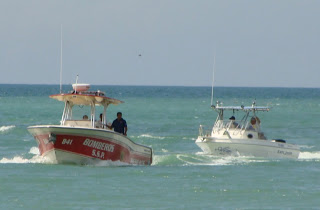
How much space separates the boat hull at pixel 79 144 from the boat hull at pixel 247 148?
6.03 metres

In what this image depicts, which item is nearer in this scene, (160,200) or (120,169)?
(160,200)

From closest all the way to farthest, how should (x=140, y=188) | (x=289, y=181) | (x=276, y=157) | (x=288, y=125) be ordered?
(x=140, y=188), (x=289, y=181), (x=276, y=157), (x=288, y=125)

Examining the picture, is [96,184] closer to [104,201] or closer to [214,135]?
[104,201]

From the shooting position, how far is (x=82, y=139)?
24.6 meters

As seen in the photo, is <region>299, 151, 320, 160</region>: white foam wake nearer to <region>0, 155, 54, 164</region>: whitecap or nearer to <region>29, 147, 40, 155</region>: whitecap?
<region>29, 147, 40, 155</region>: whitecap

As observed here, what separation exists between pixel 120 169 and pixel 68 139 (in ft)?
5.89

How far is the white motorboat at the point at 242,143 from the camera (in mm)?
31031

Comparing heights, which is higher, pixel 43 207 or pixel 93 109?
pixel 93 109

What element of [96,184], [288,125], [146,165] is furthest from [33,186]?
[288,125]

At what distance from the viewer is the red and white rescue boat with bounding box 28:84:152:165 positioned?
24453mm

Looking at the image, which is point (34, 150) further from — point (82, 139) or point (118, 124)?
point (82, 139)

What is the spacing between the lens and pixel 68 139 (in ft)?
80.4

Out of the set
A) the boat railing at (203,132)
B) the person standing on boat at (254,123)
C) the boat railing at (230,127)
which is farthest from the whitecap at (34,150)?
the person standing on boat at (254,123)

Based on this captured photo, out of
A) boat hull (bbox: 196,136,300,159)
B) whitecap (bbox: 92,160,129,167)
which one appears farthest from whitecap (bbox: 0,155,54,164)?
boat hull (bbox: 196,136,300,159)
